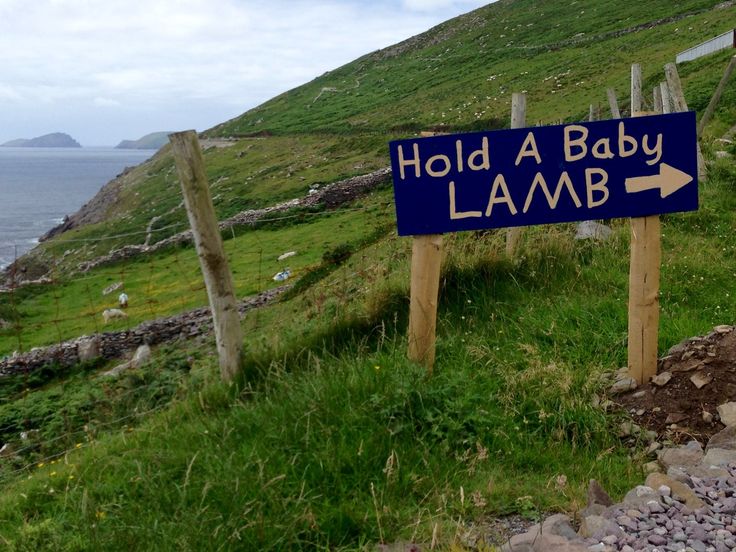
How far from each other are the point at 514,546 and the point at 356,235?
2117 centimetres

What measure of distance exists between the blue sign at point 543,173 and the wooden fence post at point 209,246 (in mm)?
1470

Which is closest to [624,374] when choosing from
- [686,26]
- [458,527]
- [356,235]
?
[458,527]

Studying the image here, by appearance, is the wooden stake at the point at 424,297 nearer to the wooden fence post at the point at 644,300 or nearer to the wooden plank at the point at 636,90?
the wooden fence post at the point at 644,300

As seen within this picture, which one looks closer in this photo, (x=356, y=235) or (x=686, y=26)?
(x=356, y=235)

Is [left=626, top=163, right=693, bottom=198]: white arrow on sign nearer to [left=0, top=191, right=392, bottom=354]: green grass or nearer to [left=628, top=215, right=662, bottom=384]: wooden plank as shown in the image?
[left=628, top=215, right=662, bottom=384]: wooden plank

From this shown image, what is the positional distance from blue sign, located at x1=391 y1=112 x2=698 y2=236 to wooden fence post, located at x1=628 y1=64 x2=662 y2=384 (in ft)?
0.72

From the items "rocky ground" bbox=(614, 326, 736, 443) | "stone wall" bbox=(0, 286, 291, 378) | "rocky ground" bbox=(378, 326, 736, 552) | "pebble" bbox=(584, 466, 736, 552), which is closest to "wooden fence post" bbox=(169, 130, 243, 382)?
"rocky ground" bbox=(378, 326, 736, 552)

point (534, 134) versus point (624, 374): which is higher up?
point (534, 134)

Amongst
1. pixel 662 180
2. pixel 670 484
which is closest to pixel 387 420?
pixel 670 484

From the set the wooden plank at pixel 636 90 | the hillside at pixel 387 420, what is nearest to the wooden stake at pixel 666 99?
the hillside at pixel 387 420

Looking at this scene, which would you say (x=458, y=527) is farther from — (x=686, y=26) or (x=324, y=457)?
(x=686, y=26)

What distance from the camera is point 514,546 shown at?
2.88 meters

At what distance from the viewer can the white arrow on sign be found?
4.54 meters

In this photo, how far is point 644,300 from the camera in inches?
184
